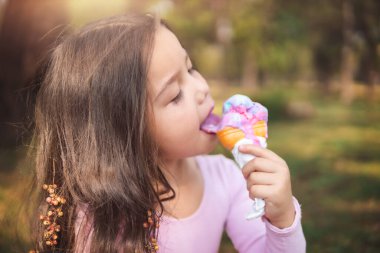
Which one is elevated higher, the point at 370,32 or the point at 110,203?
the point at 370,32

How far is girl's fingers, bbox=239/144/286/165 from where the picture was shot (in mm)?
1275

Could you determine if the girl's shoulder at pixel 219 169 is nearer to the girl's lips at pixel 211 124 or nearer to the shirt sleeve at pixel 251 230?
the shirt sleeve at pixel 251 230

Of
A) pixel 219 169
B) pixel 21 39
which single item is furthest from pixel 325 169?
pixel 21 39

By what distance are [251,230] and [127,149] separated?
0.61 m

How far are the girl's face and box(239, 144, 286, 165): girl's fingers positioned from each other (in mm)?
214

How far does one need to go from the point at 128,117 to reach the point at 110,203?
30 cm

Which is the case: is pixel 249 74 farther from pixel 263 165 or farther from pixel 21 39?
pixel 263 165

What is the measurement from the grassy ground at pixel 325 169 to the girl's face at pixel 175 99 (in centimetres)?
93

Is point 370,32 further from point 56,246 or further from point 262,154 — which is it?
point 56,246

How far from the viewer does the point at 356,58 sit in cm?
362

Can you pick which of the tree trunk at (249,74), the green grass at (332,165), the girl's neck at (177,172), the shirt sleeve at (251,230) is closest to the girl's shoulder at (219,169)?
the shirt sleeve at (251,230)

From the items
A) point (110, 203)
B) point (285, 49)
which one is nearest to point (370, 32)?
point (285, 49)

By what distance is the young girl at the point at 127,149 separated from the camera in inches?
54.0

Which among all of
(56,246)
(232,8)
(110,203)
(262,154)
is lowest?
(56,246)
